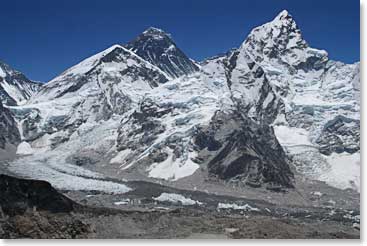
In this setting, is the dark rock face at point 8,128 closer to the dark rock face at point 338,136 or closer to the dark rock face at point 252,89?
the dark rock face at point 252,89

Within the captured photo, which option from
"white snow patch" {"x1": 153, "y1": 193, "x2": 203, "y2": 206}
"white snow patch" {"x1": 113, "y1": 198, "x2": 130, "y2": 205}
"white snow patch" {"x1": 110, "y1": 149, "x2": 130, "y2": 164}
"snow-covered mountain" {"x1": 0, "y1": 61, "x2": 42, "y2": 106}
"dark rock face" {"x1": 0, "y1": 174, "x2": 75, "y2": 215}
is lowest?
"dark rock face" {"x1": 0, "y1": 174, "x2": 75, "y2": 215}

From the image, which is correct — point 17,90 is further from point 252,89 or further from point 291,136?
point 291,136

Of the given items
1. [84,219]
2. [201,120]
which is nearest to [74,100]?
[201,120]

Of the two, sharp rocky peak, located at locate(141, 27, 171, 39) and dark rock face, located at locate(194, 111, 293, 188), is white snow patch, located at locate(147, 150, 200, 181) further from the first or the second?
sharp rocky peak, located at locate(141, 27, 171, 39)

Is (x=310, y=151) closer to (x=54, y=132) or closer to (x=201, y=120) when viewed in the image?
(x=201, y=120)

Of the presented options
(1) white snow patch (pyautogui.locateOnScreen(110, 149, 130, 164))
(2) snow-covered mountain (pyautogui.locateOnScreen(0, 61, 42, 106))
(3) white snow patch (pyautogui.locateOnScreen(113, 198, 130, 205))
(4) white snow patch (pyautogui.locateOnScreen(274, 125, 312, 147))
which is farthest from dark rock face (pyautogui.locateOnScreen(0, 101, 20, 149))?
(3) white snow patch (pyautogui.locateOnScreen(113, 198, 130, 205))

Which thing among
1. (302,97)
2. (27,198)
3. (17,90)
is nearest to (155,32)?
(27,198)

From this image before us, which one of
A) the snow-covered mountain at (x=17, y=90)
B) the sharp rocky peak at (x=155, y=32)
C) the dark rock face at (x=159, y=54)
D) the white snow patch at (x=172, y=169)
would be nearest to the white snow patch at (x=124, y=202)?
the sharp rocky peak at (x=155, y=32)
